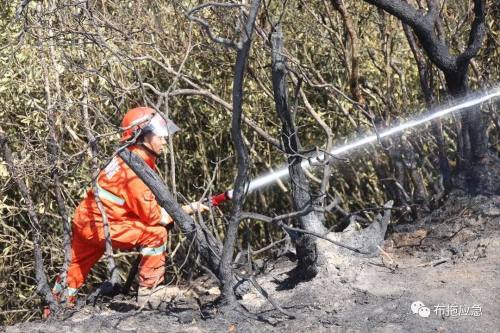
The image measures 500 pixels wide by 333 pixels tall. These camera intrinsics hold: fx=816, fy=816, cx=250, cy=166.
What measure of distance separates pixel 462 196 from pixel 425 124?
1.10 metres

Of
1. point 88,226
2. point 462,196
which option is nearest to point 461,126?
point 462,196

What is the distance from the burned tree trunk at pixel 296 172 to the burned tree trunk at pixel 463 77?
0.79 m

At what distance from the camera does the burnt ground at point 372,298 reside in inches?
180

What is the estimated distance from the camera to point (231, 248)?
4.70m

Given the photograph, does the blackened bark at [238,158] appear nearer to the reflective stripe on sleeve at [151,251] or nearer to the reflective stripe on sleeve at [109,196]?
the reflective stripe on sleeve at [151,251]

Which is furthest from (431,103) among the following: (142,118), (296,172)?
(142,118)

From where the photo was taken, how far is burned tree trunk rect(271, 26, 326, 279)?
4.91 meters

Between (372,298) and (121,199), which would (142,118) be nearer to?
(121,199)

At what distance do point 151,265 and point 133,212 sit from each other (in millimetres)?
422

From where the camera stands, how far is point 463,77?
223 inches

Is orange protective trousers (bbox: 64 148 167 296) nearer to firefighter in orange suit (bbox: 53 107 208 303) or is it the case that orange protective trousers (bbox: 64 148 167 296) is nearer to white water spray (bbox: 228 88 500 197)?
firefighter in orange suit (bbox: 53 107 208 303)

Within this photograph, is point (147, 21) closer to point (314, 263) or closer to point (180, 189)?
point (180, 189)

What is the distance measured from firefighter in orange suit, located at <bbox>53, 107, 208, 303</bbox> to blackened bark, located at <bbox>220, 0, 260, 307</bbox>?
2.96 ft

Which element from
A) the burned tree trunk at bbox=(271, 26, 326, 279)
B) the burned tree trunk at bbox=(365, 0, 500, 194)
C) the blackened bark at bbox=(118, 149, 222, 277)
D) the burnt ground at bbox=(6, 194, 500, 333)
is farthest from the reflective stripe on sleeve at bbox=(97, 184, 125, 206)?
the burned tree trunk at bbox=(365, 0, 500, 194)
